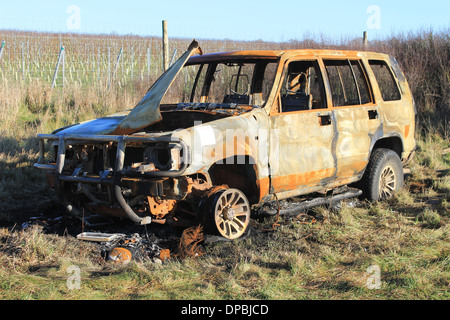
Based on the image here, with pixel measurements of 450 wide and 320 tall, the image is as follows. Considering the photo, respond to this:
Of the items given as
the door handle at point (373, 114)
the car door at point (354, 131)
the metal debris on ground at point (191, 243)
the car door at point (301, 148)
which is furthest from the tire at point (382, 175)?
the metal debris on ground at point (191, 243)

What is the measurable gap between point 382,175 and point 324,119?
1505mm

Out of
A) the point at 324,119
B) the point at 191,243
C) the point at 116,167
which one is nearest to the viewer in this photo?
the point at 116,167

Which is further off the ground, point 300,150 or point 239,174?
point 300,150

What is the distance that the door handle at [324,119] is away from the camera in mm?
5926

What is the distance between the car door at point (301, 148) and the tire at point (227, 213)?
1.51 ft

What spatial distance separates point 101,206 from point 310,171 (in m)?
2.32

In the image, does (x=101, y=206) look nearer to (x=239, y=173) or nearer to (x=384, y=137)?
(x=239, y=173)

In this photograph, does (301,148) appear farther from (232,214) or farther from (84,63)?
(84,63)

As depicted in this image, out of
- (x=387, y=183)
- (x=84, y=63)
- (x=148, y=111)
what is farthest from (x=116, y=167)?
(x=84, y=63)

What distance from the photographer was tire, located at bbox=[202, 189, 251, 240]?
4957 mm

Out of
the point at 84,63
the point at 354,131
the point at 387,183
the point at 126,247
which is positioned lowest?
the point at 126,247

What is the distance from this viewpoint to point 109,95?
38.0 ft

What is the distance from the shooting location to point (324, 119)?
19.6 ft

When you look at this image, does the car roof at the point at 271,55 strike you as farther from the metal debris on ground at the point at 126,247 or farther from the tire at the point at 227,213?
the metal debris on ground at the point at 126,247
